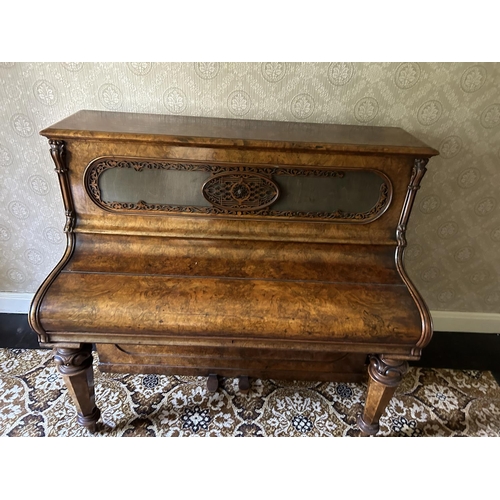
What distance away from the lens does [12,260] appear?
1880 mm

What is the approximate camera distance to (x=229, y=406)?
1575mm

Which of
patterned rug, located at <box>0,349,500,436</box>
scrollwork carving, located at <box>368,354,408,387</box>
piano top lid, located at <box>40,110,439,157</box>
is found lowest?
patterned rug, located at <box>0,349,500,436</box>

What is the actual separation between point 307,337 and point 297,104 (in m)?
0.98

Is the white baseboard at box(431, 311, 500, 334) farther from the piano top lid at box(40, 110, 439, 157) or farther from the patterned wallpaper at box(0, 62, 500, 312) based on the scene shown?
the piano top lid at box(40, 110, 439, 157)

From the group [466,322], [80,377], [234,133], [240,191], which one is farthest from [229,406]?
[466,322]

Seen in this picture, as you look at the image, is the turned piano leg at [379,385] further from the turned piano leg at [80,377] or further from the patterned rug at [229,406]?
the turned piano leg at [80,377]

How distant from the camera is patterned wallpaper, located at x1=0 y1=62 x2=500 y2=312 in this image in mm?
1433

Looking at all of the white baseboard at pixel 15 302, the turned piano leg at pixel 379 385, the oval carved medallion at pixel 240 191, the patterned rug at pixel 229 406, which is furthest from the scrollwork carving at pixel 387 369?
the white baseboard at pixel 15 302

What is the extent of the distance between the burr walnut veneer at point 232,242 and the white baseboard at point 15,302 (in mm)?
904

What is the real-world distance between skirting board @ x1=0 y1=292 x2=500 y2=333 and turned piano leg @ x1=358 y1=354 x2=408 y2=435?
0.87 meters

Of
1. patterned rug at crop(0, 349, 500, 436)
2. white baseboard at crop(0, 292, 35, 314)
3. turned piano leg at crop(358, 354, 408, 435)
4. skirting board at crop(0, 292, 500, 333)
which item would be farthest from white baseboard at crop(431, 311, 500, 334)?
white baseboard at crop(0, 292, 35, 314)

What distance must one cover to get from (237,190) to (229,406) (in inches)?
38.8

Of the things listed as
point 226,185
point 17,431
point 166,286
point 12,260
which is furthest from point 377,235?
point 12,260
